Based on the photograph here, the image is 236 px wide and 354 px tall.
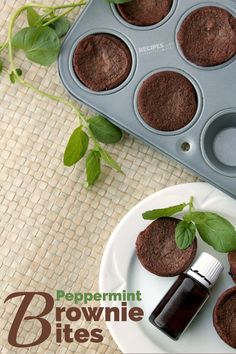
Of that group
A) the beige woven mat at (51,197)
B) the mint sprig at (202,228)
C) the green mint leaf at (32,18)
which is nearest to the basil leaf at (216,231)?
the mint sprig at (202,228)

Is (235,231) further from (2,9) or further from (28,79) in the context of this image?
(2,9)

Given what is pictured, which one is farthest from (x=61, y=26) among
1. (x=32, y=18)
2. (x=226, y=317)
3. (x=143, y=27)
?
(x=226, y=317)

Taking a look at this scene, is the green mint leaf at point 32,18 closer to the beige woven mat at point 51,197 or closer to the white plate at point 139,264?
the beige woven mat at point 51,197

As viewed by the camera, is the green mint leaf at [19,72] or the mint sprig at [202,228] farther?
the green mint leaf at [19,72]

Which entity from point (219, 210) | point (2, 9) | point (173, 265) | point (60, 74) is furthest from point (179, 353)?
point (2, 9)

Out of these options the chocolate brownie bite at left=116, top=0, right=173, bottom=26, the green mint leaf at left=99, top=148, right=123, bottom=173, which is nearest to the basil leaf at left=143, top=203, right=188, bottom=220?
the green mint leaf at left=99, top=148, right=123, bottom=173

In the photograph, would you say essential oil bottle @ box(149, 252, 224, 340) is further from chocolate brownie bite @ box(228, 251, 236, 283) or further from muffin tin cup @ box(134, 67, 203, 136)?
muffin tin cup @ box(134, 67, 203, 136)
